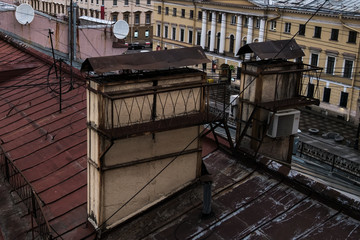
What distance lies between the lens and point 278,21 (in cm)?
5150

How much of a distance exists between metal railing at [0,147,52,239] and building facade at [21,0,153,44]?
223 ft

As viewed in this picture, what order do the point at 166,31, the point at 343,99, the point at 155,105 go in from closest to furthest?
1. the point at 155,105
2. the point at 343,99
3. the point at 166,31

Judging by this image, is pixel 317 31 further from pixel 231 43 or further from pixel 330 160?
pixel 330 160

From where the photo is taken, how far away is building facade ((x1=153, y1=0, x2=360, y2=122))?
4441 centimetres

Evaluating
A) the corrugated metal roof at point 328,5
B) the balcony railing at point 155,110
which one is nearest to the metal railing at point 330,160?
the balcony railing at point 155,110

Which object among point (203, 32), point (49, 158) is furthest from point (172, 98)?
point (203, 32)

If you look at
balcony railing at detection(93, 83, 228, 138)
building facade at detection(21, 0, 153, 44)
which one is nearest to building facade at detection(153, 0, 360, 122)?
building facade at detection(21, 0, 153, 44)

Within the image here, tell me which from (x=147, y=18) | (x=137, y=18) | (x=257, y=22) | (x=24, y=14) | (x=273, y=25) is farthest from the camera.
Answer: (x=147, y=18)

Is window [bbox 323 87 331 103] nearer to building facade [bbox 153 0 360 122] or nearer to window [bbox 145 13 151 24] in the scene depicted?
building facade [bbox 153 0 360 122]

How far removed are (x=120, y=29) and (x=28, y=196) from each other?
19.3 metres

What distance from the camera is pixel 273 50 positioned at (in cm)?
1213

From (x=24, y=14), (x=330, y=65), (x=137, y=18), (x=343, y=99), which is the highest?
(x=24, y=14)

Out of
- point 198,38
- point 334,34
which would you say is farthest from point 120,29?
point 198,38

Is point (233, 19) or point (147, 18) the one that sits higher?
point (233, 19)
